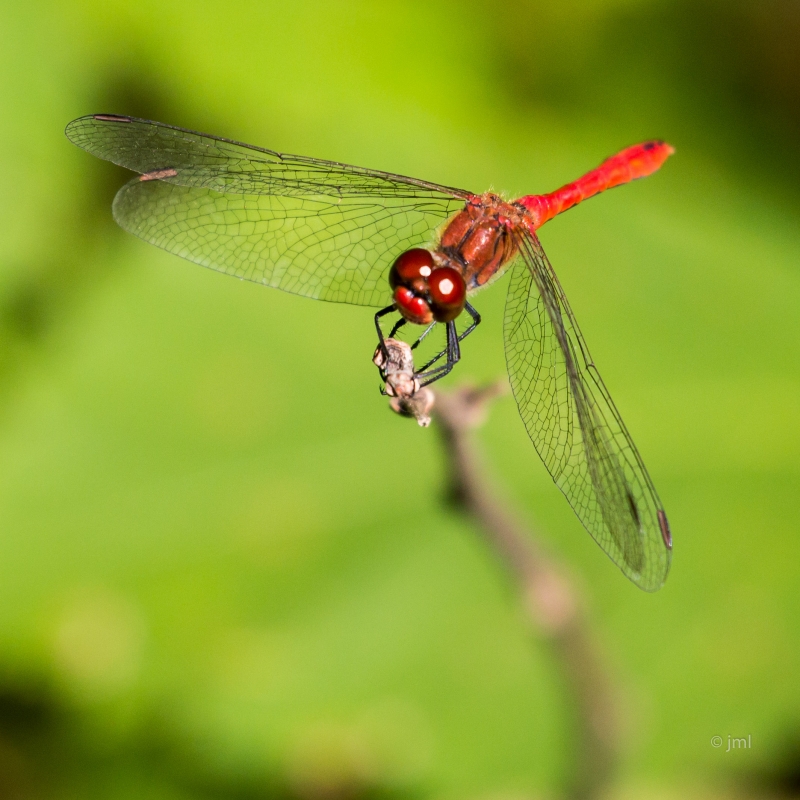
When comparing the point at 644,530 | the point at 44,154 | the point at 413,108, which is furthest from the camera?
the point at 413,108

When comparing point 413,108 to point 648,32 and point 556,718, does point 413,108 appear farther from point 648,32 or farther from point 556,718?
point 556,718

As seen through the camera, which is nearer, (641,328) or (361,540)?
(361,540)

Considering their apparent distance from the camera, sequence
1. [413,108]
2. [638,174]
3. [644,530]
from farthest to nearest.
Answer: [413,108] → [638,174] → [644,530]

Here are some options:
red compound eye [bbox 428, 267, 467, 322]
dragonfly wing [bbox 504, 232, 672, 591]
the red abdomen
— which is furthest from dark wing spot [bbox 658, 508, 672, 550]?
the red abdomen

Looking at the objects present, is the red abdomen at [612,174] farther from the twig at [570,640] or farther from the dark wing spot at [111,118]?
the dark wing spot at [111,118]

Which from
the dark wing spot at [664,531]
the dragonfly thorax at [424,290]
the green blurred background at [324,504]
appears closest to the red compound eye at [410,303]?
the dragonfly thorax at [424,290]

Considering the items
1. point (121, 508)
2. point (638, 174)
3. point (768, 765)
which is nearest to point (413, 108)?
point (638, 174)
